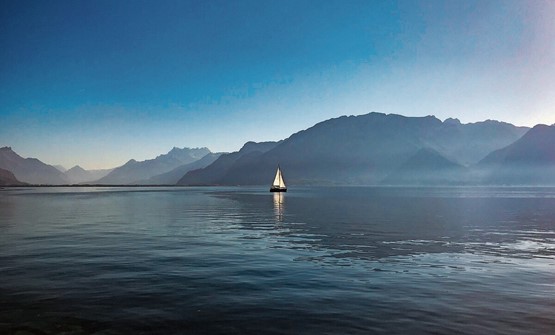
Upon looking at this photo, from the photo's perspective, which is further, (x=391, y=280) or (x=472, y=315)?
(x=391, y=280)

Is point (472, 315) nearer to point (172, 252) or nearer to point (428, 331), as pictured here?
point (428, 331)

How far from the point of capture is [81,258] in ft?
102

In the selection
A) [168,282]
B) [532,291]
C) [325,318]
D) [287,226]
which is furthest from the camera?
[287,226]

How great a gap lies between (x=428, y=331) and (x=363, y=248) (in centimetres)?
2153

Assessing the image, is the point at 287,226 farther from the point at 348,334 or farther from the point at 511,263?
the point at 348,334

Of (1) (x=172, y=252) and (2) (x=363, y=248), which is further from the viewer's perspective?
(2) (x=363, y=248)

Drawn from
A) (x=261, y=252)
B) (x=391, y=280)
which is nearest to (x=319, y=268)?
(x=391, y=280)

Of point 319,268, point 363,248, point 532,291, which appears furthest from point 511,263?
point 319,268

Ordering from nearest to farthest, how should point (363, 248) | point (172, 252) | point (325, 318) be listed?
point (325, 318)
point (172, 252)
point (363, 248)

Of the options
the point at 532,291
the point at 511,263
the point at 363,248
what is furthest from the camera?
the point at 363,248

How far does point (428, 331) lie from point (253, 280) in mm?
11382

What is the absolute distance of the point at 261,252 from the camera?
34.3m

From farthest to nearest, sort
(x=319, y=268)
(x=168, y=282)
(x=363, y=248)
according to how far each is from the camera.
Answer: (x=363, y=248)
(x=319, y=268)
(x=168, y=282)

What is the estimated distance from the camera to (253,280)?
78.8ft
